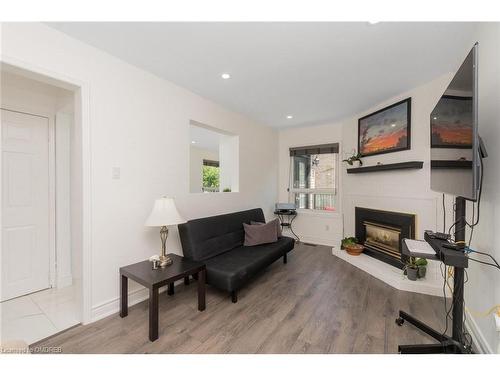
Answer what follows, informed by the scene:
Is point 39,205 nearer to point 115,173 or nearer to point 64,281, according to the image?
point 64,281

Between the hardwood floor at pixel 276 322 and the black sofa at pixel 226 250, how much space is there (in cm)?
28

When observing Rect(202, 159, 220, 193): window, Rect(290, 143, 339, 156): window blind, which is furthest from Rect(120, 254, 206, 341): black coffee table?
Rect(202, 159, 220, 193): window

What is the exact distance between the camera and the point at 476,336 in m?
1.60

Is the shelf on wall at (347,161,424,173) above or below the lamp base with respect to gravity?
above

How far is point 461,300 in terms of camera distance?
1384 millimetres

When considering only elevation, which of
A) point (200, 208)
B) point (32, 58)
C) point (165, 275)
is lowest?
point (165, 275)

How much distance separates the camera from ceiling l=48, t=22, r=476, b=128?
166cm

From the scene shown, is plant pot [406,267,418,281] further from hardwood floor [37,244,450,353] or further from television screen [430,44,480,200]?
television screen [430,44,480,200]

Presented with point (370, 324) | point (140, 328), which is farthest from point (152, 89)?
point (370, 324)

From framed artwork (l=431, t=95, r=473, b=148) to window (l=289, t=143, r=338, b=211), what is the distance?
259cm

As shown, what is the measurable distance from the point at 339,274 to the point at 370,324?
1.09 m

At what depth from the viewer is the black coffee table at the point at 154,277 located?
1.64 meters
